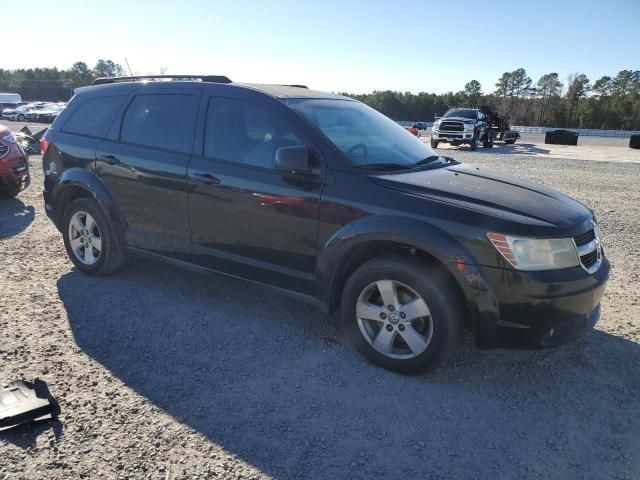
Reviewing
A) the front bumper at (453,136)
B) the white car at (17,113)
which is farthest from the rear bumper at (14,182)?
the white car at (17,113)

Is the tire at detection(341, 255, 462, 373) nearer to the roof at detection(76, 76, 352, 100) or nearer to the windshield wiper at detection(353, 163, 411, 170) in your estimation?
the windshield wiper at detection(353, 163, 411, 170)

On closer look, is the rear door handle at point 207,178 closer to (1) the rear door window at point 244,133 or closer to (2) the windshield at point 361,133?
(1) the rear door window at point 244,133

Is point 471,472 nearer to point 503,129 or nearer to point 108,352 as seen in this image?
point 108,352

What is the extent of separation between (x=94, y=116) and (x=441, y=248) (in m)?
3.64

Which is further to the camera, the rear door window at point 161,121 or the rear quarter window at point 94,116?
the rear quarter window at point 94,116

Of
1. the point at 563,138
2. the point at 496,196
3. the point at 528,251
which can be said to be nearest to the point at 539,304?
the point at 528,251

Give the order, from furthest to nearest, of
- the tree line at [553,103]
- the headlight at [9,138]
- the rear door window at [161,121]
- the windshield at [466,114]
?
1. the tree line at [553,103]
2. the windshield at [466,114]
3. the headlight at [9,138]
4. the rear door window at [161,121]

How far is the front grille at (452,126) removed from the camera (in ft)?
73.2

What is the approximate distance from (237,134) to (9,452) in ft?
Result: 8.19

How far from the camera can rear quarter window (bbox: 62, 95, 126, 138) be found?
14.9 ft

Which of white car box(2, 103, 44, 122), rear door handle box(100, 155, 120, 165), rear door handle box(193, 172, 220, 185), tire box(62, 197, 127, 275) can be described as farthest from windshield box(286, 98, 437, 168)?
white car box(2, 103, 44, 122)

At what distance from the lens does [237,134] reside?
3779 millimetres

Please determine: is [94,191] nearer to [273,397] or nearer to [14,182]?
[273,397]

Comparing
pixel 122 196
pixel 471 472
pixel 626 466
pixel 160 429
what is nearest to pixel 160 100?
pixel 122 196
